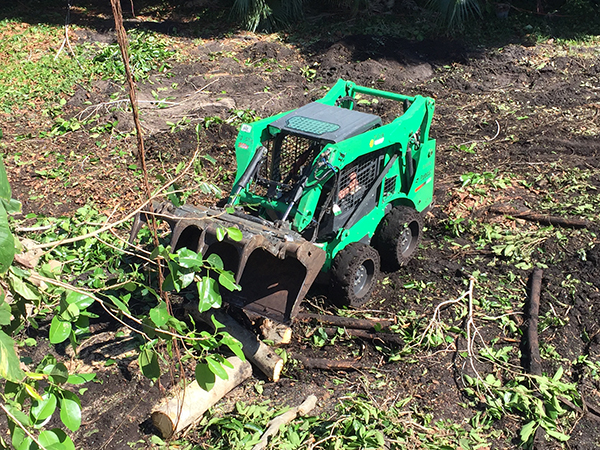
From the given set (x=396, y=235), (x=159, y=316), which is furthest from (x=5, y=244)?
(x=396, y=235)

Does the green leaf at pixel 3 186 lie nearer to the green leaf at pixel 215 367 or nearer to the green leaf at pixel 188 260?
the green leaf at pixel 188 260

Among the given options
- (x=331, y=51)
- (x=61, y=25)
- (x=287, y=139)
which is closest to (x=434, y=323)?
(x=287, y=139)

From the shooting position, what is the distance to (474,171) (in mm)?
9891

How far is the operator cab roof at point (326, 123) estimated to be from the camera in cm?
646

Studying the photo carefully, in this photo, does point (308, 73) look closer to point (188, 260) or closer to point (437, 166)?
point (437, 166)

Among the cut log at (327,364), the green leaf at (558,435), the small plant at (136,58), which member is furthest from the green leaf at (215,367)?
the small plant at (136,58)

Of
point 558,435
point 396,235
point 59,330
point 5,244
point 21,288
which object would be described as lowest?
point 558,435

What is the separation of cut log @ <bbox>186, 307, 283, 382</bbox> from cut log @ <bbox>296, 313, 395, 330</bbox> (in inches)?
→ 29.5

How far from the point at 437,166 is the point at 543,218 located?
7.45ft

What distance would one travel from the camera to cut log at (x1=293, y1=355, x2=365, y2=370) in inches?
235

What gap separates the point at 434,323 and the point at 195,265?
4.24 meters

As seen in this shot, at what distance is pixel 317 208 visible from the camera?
21.5ft

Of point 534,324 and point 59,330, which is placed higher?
point 59,330

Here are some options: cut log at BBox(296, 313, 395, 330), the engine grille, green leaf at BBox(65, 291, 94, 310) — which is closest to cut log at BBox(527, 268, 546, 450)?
cut log at BBox(296, 313, 395, 330)
